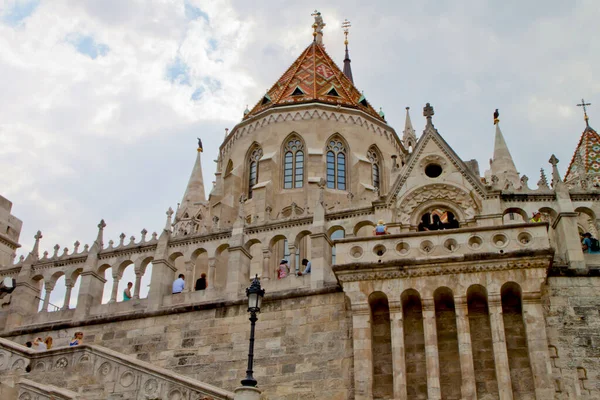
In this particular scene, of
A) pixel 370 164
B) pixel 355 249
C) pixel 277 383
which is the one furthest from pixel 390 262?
pixel 370 164

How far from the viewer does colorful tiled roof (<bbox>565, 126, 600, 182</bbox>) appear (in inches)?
1316

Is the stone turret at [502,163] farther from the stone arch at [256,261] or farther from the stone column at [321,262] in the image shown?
the stone column at [321,262]

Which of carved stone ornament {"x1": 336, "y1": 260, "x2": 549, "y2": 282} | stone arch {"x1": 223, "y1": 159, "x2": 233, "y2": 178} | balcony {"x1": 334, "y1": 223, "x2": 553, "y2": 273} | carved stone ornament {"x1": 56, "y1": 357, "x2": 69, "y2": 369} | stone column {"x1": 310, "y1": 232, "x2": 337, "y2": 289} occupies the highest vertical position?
stone arch {"x1": 223, "y1": 159, "x2": 233, "y2": 178}

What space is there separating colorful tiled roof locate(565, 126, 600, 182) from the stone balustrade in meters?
19.0

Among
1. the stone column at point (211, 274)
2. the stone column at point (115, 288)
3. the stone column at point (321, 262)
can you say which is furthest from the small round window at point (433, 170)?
the stone column at point (115, 288)

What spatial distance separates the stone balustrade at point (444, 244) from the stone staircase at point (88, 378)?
4365 millimetres

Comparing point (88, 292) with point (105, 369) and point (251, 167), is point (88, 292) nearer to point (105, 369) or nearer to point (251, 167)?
point (105, 369)

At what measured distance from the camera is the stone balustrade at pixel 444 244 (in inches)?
607

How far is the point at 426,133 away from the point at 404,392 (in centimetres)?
981

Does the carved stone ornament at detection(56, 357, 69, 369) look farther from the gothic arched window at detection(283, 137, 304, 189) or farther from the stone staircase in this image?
the gothic arched window at detection(283, 137, 304, 189)

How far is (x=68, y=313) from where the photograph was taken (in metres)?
21.8

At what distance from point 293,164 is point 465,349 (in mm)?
16382

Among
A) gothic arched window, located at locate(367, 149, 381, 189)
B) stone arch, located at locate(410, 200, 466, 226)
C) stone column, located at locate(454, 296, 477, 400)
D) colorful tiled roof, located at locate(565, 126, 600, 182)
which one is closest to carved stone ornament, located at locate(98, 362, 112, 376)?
stone column, located at locate(454, 296, 477, 400)

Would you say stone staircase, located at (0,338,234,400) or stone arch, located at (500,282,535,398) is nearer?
stone staircase, located at (0,338,234,400)
